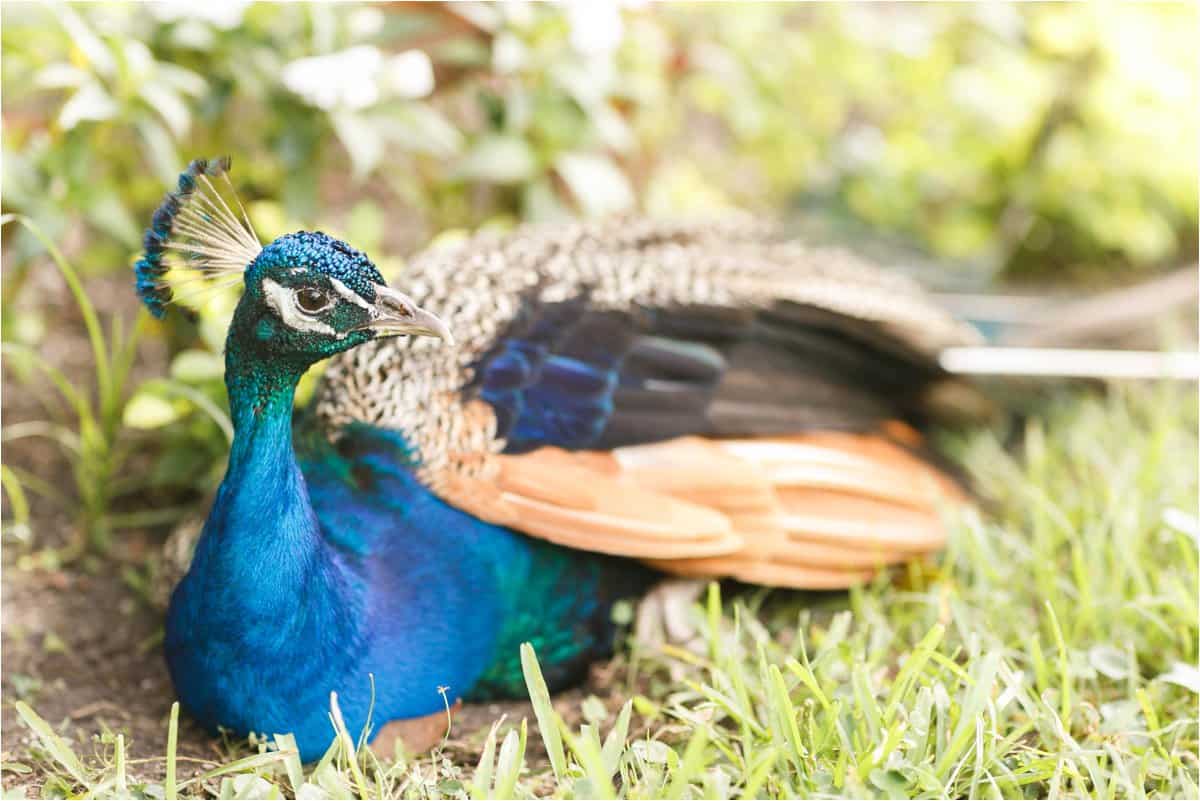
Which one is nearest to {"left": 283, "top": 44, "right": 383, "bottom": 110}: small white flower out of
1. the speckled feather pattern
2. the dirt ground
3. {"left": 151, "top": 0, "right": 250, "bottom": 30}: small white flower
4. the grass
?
{"left": 151, "top": 0, "right": 250, "bottom": 30}: small white flower

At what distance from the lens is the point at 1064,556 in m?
2.12

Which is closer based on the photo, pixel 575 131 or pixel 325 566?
pixel 325 566

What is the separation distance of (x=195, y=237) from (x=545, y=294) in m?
0.65

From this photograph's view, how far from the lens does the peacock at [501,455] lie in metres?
1.45

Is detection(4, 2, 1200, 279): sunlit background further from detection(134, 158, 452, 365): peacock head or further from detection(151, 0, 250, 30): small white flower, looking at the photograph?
detection(134, 158, 452, 365): peacock head

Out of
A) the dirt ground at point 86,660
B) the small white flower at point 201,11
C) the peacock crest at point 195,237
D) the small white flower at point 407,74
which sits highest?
the small white flower at point 201,11

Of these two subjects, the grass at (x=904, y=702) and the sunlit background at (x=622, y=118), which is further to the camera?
the sunlit background at (x=622, y=118)

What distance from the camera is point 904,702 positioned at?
1.53 m

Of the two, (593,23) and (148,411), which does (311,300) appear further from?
(593,23)

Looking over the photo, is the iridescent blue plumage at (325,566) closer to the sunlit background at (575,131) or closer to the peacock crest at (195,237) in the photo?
the peacock crest at (195,237)

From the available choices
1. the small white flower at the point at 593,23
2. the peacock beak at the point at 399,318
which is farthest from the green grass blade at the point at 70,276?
the small white flower at the point at 593,23

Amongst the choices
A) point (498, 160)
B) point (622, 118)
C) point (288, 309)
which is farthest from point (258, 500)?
point (622, 118)

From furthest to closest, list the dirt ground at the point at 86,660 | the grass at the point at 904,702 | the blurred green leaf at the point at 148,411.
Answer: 1. the blurred green leaf at the point at 148,411
2. the dirt ground at the point at 86,660
3. the grass at the point at 904,702

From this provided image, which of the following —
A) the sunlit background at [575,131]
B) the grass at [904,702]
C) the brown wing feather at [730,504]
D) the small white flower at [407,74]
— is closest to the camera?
the grass at [904,702]
